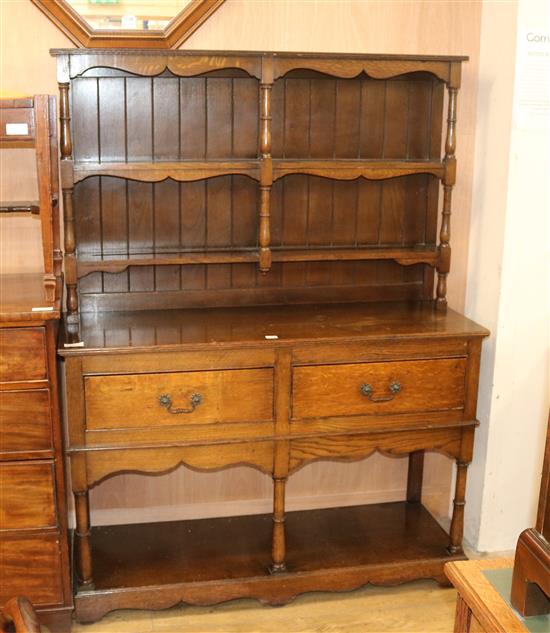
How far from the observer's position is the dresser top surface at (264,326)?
93.7 inches

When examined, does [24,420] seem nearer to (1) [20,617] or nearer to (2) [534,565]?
(1) [20,617]

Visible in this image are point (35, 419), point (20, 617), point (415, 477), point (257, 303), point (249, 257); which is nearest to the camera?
point (20, 617)

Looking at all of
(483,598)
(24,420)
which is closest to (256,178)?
(24,420)

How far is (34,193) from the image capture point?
263cm

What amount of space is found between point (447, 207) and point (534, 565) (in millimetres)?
1602

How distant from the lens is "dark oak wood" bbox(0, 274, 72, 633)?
223cm

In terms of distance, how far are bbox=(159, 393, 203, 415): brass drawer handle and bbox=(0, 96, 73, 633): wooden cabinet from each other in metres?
0.30

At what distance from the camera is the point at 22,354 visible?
7.34 feet

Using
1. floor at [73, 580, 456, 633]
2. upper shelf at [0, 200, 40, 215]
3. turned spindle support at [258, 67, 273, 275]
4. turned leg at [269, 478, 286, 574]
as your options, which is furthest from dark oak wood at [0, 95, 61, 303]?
floor at [73, 580, 456, 633]

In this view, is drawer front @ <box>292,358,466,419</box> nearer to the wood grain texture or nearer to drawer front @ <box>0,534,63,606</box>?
drawer front @ <box>0,534,63,606</box>

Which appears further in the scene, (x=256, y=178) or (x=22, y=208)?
(x=256, y=178)

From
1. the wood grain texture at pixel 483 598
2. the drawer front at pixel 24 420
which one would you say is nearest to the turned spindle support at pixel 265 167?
the drawer front at pixel 24 420

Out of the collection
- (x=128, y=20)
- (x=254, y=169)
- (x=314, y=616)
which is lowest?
(x=314, y=616)

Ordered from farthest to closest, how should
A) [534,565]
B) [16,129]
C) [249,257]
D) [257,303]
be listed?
1. [257,303]
2. [249,257]
3. [16,129]
4. [534,565]
